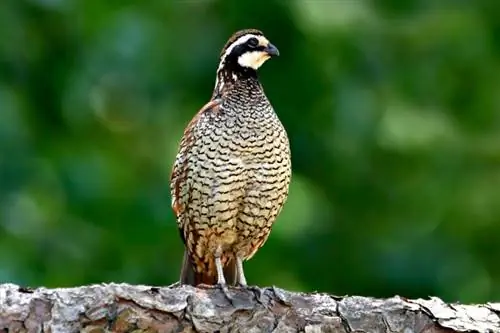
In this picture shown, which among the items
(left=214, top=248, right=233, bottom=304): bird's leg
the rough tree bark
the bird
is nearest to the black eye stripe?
the bird

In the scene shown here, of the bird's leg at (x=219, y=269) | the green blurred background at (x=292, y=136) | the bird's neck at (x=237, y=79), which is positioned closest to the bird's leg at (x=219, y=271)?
the bird's leg at (x=219, y=269)

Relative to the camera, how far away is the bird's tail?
695cm

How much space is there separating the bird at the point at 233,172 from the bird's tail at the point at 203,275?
2.7 inches

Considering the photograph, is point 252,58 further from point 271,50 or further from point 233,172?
point 233,172

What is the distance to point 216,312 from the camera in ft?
18.7

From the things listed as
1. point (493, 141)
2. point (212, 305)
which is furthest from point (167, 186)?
point (212, 305)

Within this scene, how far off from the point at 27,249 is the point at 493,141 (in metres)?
2.79

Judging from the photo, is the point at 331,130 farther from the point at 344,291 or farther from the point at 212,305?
the point at 212,305

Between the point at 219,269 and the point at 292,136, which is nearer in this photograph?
the point at 219,269

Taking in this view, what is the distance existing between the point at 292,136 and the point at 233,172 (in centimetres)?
355

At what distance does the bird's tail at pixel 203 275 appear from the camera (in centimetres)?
695

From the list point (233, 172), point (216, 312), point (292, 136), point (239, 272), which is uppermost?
point (292, 136)

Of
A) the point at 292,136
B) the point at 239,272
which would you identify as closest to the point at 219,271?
the point at 239,272

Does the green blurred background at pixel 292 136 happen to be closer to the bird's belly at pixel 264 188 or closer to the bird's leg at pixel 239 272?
the bird's leg at pixel 239 272
